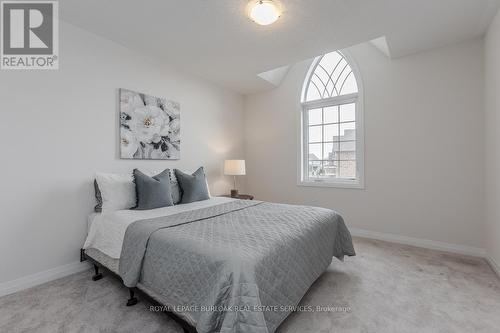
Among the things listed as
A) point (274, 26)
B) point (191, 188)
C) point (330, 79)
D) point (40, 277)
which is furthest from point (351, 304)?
point (330, 79)

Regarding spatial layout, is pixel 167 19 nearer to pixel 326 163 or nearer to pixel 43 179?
pixel 43 179

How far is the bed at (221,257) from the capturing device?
1177mm

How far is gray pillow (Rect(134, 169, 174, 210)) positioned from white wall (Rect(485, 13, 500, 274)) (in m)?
3.25

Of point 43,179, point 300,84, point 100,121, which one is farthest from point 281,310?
point 300,84

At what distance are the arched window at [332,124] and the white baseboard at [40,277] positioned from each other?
10.4ft

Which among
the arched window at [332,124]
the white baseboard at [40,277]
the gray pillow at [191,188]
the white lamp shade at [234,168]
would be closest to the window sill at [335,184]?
the arched window at [332,124]

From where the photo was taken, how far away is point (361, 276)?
7.20ft

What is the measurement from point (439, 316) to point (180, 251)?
1.84 meters

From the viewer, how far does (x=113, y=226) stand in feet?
6.53

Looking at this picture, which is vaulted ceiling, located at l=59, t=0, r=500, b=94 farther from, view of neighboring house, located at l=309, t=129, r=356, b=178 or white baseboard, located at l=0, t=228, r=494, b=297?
white baseboard, located at l=0, t=228, r=494, b=297

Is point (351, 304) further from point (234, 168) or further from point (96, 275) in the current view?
point (234, 168)

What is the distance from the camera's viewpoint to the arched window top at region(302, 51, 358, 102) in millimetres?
3537

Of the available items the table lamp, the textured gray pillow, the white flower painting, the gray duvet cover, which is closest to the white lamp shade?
the table lamp

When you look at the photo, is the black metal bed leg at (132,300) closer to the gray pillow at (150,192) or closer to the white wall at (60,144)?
the gray pillow at (150,192)
